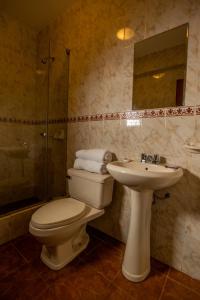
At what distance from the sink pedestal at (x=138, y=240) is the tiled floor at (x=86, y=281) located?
64 millimetres

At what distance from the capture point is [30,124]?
7.77 ft

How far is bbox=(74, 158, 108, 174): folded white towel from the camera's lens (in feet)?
4.97

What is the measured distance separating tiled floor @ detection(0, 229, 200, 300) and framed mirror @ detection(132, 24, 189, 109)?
1266 mm

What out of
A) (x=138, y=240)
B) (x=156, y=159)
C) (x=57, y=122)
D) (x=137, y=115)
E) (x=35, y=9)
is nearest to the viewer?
(x=138, y=240)

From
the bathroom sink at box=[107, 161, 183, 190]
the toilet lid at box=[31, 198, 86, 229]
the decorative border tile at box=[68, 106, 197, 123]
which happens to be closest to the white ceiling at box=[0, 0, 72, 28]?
the decorative border tile at box=[68, 106, 197, 123]

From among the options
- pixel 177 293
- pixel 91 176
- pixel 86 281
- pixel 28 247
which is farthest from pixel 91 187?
pixel 177 293

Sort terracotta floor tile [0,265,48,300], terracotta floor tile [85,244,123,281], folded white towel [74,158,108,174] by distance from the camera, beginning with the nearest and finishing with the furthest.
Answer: terracotta floor tile [0,265,48,300] < terracotta floor tile [85,244,123,281] < folded white towel [74,158,108,174]

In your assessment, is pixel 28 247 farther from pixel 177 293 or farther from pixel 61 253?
pixel 177 293

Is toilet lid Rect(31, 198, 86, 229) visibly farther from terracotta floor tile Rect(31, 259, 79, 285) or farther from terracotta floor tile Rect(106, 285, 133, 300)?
terracotta floor tile Rect(106, 285, 133, 300)

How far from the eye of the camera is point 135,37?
1447 millimetres

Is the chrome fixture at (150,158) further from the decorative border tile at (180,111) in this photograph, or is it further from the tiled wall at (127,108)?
the decorative border tile at (180,111)

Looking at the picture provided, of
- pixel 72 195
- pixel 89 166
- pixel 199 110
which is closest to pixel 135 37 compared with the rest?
pixel 199 110

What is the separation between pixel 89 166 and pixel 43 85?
1.43 meters

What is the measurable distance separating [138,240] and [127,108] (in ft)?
3.48
